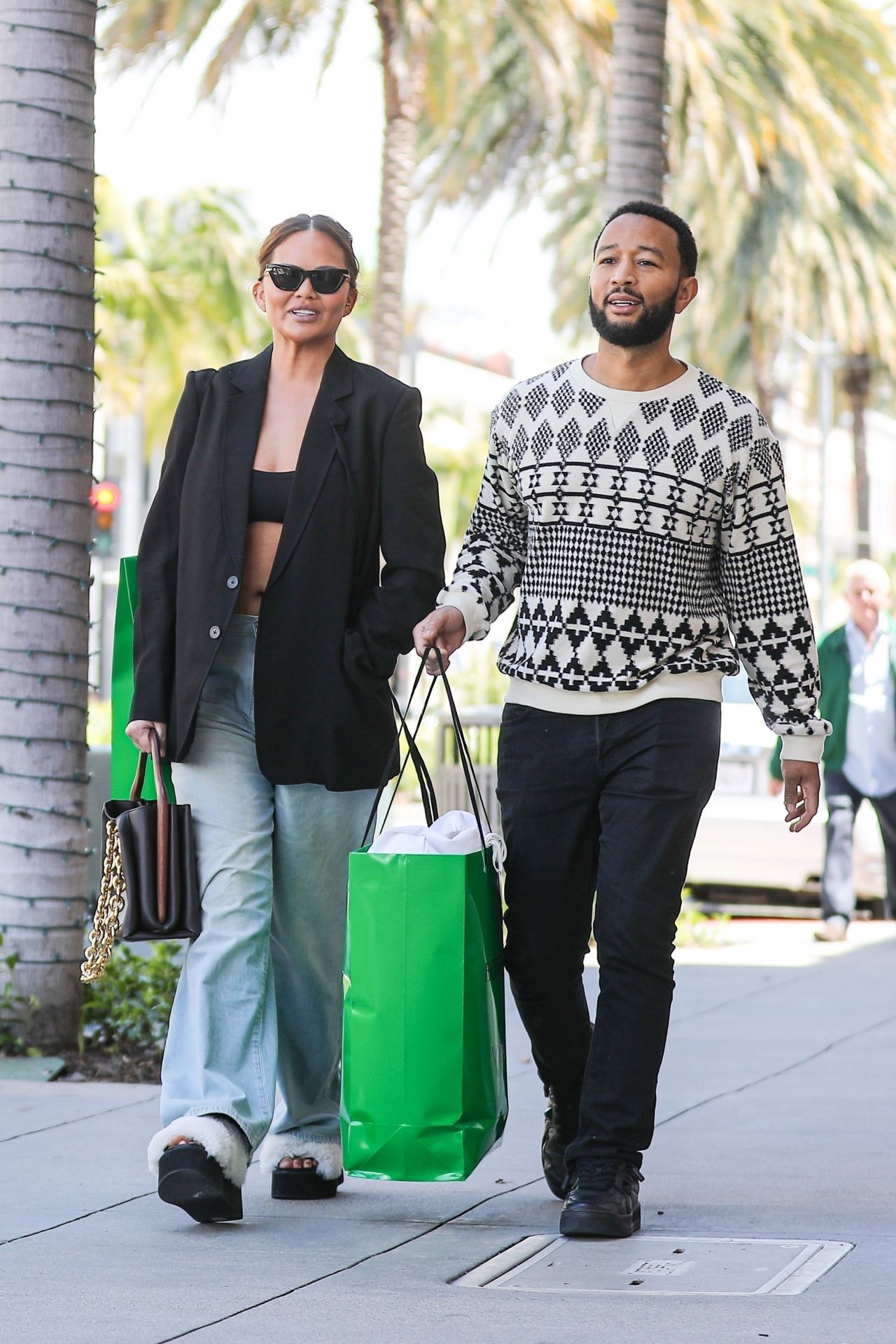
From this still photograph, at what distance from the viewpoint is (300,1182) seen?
4387 millimetres

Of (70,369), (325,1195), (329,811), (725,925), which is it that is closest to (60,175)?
(70,369)

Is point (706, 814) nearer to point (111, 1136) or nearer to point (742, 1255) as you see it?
point (111, 1136)

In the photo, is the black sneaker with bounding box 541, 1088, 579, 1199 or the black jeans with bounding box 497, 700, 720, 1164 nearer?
the black jeans with bounding box 497, 700, 720, 1164

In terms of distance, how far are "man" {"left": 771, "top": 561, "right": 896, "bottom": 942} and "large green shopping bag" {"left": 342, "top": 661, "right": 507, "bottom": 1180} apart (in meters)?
6.33

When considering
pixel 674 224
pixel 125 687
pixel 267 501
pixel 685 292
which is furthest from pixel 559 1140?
pixel 674 224

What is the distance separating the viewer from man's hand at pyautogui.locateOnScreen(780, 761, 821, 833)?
4250 millimetres

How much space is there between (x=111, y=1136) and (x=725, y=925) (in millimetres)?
5659

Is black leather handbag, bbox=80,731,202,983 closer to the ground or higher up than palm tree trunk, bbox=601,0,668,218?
closer to the ground


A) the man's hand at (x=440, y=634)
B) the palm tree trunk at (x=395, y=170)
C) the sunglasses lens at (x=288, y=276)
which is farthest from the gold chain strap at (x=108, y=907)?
the palm tree trunk at (x=395, y=170)

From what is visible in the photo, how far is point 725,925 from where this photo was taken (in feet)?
33.4

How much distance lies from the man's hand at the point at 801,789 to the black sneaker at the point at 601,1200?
0.81 m

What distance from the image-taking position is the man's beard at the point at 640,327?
4.14m

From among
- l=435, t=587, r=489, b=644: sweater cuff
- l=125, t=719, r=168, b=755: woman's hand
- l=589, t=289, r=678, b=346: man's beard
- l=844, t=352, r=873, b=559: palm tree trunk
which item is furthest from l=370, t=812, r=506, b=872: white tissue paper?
l=844, t=352, r=873, b=559: palm tree trunk

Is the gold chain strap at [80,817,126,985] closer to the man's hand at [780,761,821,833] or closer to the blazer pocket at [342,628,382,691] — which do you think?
the blazer pocket at [342,628,382,691]
